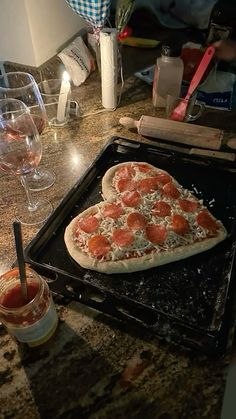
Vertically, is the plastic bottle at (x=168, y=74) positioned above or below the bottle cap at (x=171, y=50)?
below

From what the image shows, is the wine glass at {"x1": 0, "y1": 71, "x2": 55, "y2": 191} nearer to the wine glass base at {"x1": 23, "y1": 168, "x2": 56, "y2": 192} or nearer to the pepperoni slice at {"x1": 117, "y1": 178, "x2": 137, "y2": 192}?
the wine glass base at {"x1": 23, "y1": 168, "x2": 56, "y2": 192}

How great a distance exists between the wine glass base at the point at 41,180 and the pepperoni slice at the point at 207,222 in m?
0.43

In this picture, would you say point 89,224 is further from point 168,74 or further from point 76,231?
point 168,74

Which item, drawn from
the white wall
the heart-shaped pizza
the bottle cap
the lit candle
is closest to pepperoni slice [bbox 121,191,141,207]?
the heart-shaped pizza

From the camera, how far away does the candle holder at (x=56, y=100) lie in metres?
1.24

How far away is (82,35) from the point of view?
1532 mm

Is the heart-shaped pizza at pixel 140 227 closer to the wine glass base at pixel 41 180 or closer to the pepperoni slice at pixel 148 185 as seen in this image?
the pepperoni slice at pixel 148 185

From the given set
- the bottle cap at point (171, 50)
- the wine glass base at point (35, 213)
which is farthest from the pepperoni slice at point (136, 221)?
the bottle cap at point (171, 50)

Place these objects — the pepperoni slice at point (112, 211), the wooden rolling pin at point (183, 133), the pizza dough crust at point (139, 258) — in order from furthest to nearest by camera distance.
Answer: the wooden rolling pin at point (183, 133)
the pepperoni slice at point (112, 211)
the pizza dough crust at point (139, 258)

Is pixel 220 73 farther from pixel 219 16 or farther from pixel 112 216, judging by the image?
pixel 112 216

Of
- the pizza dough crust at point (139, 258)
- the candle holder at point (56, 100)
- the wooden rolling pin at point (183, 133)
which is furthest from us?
the candle holder at point (56, 100)

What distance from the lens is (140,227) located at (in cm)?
88

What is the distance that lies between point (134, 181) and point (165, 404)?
1.86 feet

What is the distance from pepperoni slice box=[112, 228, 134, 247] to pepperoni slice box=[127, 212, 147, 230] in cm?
2
